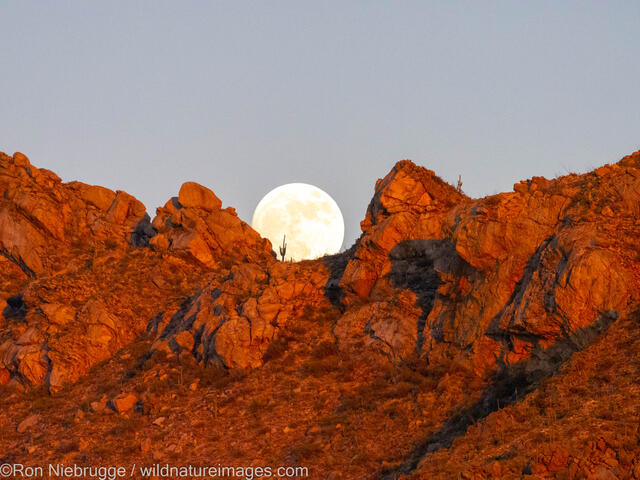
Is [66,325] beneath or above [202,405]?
above

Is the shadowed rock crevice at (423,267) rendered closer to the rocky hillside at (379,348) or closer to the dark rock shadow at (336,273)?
the rocky hillside at (379,348)

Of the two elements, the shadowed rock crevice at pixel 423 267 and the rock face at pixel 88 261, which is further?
the rock face at pixel 88 261

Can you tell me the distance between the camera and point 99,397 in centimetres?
3152

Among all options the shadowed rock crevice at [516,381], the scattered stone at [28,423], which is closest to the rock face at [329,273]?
the shadowed rock crevice at [516,381]

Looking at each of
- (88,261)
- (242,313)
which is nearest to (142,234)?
(88,261)

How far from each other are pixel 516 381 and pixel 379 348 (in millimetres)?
6593

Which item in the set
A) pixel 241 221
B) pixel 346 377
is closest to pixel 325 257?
pixel 241 221

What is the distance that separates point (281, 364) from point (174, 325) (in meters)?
9.26

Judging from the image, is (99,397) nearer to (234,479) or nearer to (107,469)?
(107,469)

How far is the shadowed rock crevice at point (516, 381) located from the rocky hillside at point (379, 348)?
7cm

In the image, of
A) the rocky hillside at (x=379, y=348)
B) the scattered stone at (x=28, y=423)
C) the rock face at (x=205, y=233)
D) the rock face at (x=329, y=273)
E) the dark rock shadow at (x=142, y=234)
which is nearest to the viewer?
the rocky hillside at (x=379, y=348)

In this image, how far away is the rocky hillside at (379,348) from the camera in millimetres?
20359

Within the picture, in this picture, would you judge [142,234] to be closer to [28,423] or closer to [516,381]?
[28,423]

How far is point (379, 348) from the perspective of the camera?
28672 mm
